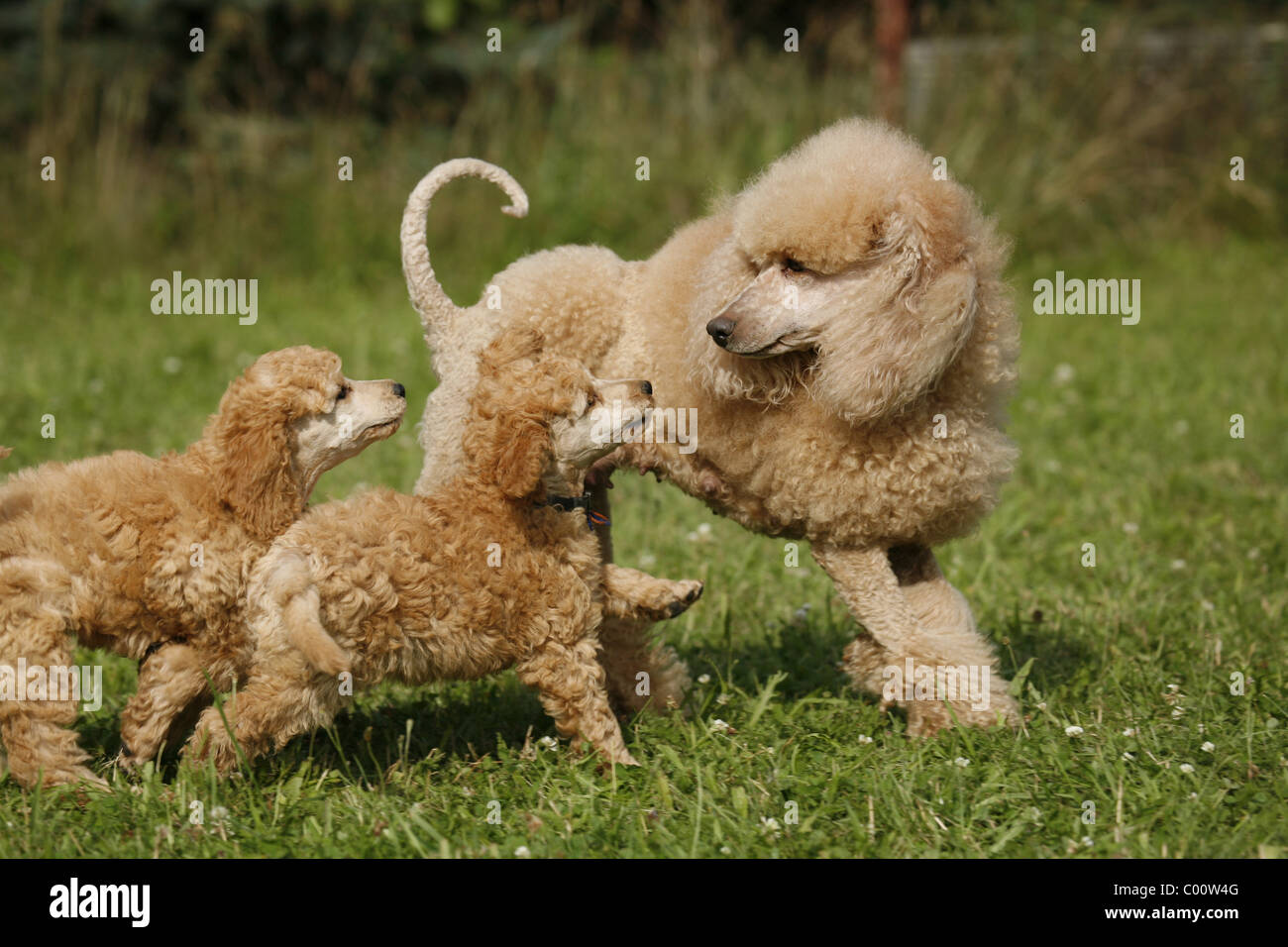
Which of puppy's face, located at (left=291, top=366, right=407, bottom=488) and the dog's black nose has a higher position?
the dog's black nose

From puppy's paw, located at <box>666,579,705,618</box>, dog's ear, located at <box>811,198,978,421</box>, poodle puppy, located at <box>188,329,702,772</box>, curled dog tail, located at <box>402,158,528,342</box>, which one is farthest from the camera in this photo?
curled dog tail, located at <box>402,158,528,342</box>

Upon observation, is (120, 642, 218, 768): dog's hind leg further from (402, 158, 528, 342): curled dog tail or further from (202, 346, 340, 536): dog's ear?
(402, 158, 528, 342): curled dog tail

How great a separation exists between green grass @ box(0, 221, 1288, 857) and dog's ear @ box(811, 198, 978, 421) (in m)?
0.89

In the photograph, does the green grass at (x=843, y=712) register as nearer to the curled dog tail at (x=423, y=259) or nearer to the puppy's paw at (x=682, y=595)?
the puppy's paw at (x=682, y=595)

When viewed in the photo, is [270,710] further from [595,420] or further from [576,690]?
[595,420]

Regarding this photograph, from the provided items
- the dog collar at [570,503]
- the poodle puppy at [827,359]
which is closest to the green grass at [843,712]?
the poodle puppy at [827,359]

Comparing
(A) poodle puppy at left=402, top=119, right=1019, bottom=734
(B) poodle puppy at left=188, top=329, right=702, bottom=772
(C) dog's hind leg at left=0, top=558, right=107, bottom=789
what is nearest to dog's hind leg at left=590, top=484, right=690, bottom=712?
(A) poodle puppy at left=402, top=119, right=1019, bottom=734

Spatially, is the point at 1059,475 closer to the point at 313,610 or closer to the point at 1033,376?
the point at 1033,376

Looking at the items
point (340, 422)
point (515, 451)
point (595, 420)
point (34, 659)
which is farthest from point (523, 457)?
point (34, 659)

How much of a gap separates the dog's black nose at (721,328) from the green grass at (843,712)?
0.99 metres

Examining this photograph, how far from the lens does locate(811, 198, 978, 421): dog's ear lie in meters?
2.92

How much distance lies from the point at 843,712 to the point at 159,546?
5.88ft

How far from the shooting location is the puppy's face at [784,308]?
2998 millimetres

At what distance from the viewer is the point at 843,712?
11.6 ft
